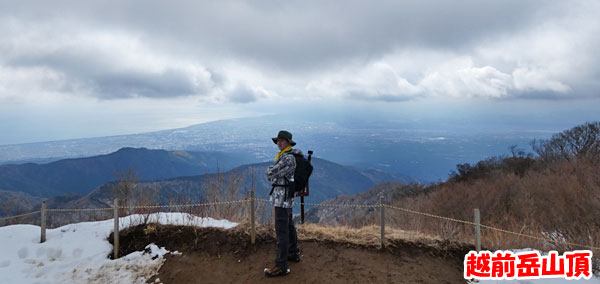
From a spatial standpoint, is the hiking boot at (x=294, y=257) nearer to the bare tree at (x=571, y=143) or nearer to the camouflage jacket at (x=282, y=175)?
the camouflage jacket at (x=282, y=175)

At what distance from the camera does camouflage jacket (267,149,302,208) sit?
467cm

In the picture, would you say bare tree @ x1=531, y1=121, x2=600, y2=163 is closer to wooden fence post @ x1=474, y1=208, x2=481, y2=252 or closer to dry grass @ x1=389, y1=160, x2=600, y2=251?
dry grass @ x1=389, y1=160, x2=600, y2=251

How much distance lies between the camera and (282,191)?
4.75m

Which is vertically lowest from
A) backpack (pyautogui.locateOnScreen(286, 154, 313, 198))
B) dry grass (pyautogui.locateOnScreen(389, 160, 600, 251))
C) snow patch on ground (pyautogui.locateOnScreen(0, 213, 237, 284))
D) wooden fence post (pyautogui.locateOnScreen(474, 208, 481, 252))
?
dry grass (pyautogui.locateOnScreen(389, 160, 600, 251))

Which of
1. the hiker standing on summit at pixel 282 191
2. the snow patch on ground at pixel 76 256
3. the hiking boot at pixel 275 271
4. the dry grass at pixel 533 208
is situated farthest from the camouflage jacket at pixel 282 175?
the dry grass at pixel 533 208

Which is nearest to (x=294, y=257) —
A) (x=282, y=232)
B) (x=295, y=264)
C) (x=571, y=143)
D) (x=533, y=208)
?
(x=295, y=264)

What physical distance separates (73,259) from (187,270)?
8.06ft

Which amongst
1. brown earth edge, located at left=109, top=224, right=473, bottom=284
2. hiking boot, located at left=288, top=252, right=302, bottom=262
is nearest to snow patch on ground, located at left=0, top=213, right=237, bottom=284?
brown earth edge, located at left=109, top=224, right=473, bottom=284

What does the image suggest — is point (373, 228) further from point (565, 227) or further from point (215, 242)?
point (565, 227)

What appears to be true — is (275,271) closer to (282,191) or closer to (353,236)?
(282,191)

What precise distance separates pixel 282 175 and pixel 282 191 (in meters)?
0.26

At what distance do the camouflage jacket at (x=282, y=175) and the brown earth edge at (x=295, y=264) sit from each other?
1272 millimetres

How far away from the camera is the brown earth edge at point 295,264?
5.06 metres

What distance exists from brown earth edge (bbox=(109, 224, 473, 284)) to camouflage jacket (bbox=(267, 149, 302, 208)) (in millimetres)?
1272
